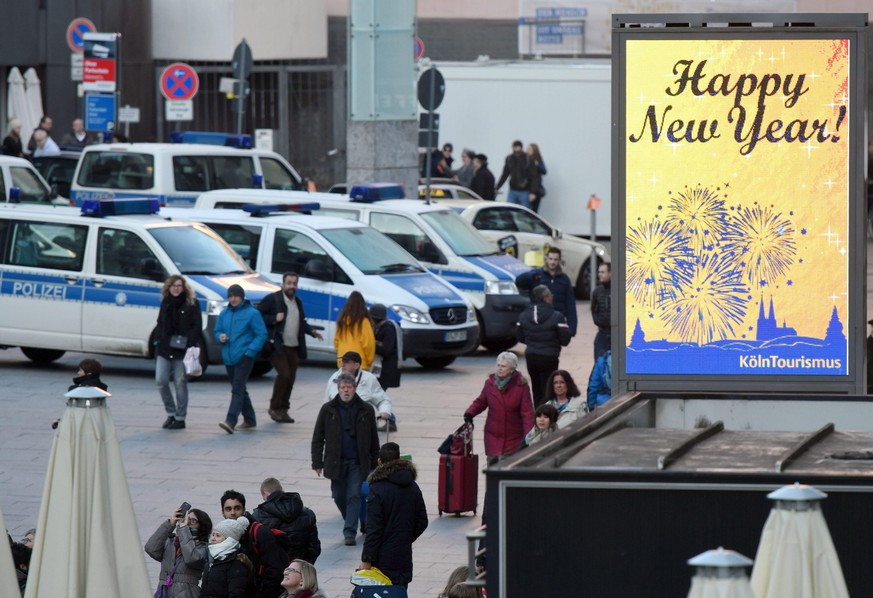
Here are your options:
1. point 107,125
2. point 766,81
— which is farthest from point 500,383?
point 107,125

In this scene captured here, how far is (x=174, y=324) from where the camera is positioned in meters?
16.8

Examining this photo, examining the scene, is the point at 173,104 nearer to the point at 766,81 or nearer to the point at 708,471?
the point at 766,81

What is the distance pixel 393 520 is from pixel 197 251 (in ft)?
30.5

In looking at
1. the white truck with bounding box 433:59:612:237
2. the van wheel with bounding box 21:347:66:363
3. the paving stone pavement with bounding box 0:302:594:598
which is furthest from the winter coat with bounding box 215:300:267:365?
the white truck with bounding box 433:59:612:237

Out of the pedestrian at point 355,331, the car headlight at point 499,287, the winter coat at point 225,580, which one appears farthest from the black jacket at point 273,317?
the winter coat at point 225,580

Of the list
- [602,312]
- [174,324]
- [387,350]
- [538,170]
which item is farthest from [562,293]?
[538,170]

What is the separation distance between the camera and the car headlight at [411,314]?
1941 cm

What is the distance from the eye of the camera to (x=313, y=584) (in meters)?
9.28

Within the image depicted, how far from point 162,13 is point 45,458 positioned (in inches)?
1068

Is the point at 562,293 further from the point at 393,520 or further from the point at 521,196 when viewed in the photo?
the point at 521,196

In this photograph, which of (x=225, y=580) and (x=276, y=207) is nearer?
(x=225, y=580)

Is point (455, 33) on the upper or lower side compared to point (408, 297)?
upper

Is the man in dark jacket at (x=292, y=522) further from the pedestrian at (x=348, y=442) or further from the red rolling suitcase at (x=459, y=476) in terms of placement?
the red rolling suitcase at (x=459, y=476)

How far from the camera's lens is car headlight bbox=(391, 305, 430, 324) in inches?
764
